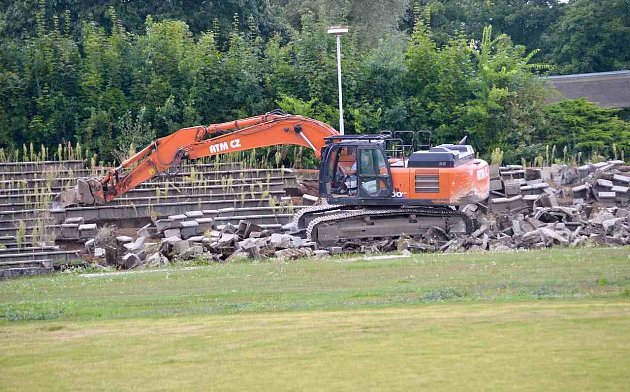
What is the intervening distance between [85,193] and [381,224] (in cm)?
793

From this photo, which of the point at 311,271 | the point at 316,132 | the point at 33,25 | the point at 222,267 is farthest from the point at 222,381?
the point at 33,25

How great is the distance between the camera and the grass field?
35.9 feet

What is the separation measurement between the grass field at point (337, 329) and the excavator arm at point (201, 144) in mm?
7951

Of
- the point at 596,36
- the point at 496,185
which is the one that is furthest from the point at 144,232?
the point at 596,36

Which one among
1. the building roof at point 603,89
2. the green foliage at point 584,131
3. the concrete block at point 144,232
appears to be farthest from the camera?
the building roof at point 603,89

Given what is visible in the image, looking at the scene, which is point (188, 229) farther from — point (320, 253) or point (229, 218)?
point (320, 253)

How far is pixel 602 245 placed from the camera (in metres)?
23.4

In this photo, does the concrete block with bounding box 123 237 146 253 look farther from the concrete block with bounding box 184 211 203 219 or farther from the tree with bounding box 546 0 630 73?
the tree with bounding box 546 0 630 73

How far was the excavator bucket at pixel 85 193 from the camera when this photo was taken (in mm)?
28297

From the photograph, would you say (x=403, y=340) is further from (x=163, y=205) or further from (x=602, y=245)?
(x=163, y=205)

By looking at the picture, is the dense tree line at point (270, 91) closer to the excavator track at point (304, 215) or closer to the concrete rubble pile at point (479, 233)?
the concrete rubble pile at point (479, 233)

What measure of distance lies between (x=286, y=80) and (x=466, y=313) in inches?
1004

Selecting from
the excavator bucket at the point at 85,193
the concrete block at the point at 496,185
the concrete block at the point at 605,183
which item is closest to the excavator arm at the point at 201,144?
the excavator bucket at the point at 85,193

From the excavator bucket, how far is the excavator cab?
245 inches
